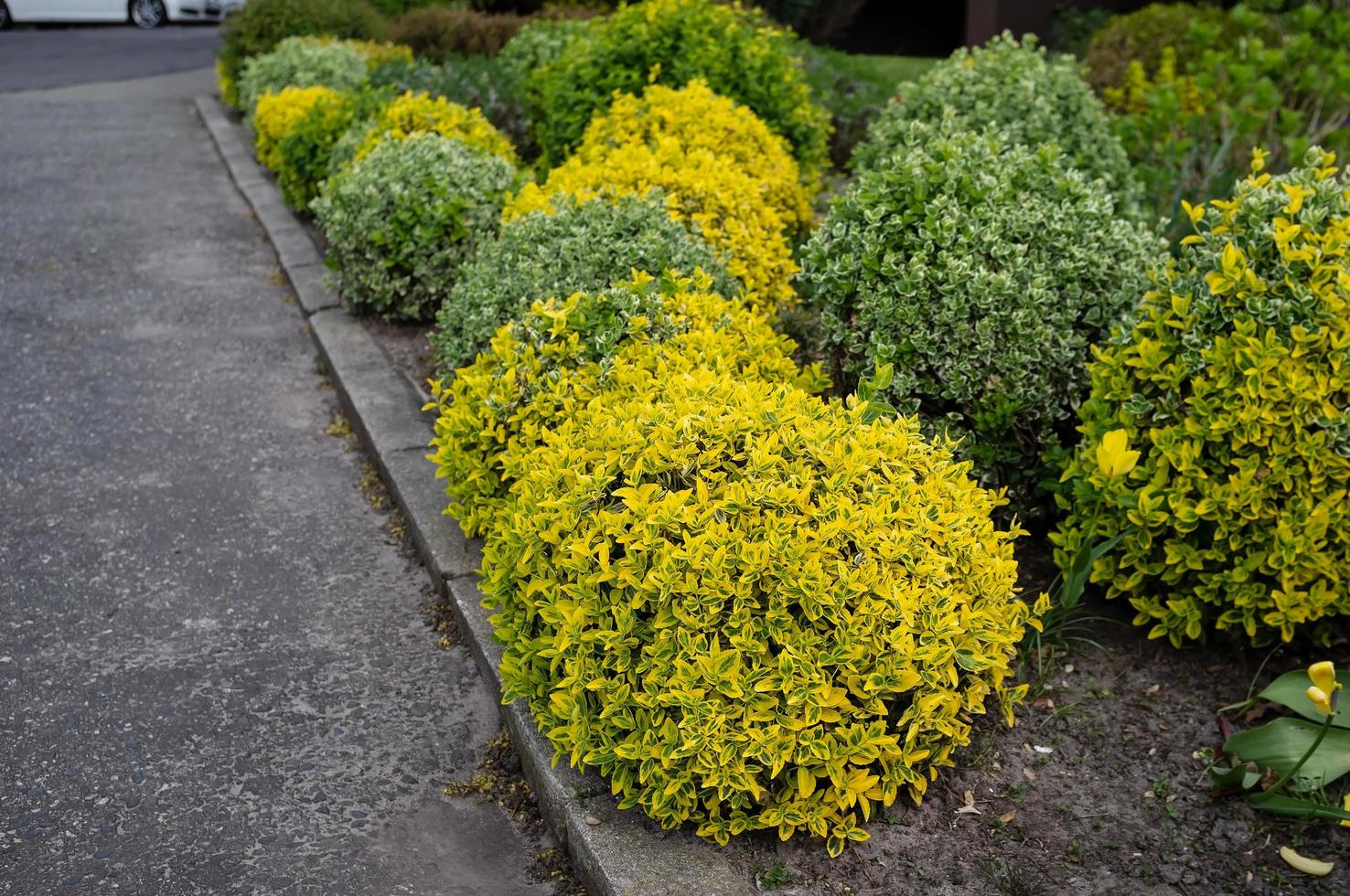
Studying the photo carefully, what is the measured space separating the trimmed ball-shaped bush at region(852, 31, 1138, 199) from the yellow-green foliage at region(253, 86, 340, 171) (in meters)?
4.05

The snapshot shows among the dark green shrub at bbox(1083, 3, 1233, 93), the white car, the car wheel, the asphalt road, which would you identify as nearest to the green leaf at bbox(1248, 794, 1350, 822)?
the dark green shrub at bbox(1083, 3, 1233, 93)

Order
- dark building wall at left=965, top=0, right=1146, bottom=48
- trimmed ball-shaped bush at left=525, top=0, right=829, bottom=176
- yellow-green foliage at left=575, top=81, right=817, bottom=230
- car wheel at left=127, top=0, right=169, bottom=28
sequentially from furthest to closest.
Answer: car wheel at left=127, top=0, right=169, bottom=28, dark building wall at left=965, top=0, right=1146, bottom=48, trimmed ball-shaped bush at left=525, top=0, right=829, bottom=176, yellow-green foliage at left=575, top=81, right=817, bottom=230

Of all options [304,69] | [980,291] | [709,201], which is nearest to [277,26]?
[304,69]

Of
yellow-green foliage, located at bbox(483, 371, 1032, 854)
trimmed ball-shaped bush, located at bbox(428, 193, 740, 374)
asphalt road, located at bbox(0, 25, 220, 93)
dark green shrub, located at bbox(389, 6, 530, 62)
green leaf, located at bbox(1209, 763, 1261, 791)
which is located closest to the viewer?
yellow-green foliage, located at bbox(483, 371, 1032, 854)

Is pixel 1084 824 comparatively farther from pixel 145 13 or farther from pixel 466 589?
pixel 145 13

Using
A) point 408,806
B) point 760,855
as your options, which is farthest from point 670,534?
point 408,806

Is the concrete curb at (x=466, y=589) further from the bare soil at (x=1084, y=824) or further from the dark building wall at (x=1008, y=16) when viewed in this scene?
the dark building wall at (x=1008, y=16)

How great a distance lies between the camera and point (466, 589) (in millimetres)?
3594

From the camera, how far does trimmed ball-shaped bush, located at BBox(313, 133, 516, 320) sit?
5.55 meters

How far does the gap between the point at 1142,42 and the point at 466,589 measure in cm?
868

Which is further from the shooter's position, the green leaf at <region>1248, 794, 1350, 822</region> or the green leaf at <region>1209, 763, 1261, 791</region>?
the green leaf at <region>1209, 763, 1261, 791</region>

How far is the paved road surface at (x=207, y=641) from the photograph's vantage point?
2.76m

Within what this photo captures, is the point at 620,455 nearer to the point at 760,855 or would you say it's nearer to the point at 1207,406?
the point at 760,855

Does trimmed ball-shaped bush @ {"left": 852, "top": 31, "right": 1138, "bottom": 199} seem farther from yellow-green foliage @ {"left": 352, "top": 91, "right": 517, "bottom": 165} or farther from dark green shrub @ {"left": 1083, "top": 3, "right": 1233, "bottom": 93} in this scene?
dark green shrub @ {"left": 1083, "top": 3, "right": 1233, "bottom": 93}
